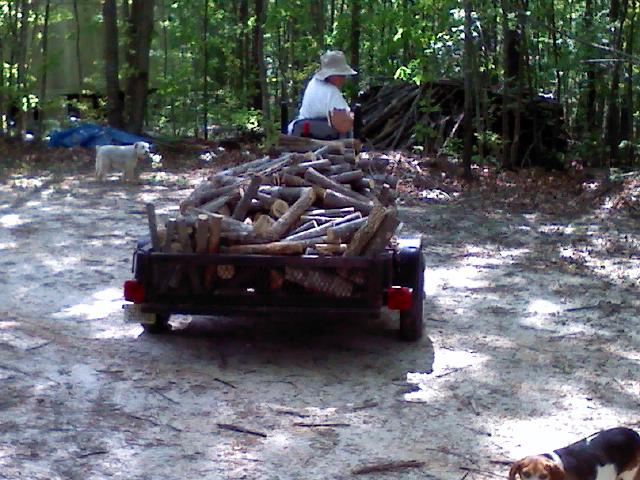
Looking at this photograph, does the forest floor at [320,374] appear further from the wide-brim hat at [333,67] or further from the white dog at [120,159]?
the white dog at [120,159]

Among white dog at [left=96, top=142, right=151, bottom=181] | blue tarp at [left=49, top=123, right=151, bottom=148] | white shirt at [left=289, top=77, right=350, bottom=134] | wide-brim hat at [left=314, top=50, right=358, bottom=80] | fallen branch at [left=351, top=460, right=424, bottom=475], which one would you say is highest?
wide-brim hat at [left=314, top=50, right=358, bottom=80]

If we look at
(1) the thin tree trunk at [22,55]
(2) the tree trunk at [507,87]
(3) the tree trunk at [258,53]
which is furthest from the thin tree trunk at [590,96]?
(1) the thin tree trunk at [22,55]

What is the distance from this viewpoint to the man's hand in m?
8.85

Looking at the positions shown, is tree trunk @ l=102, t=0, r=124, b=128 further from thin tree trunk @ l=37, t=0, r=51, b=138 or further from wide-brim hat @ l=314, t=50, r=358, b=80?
wide-brim hat @ l=314, t=50, r=358, b=80

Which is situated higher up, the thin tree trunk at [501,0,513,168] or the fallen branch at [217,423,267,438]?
the thin tree trunk at [501,0,513,168]

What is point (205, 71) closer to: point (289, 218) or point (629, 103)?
point (629, 103)

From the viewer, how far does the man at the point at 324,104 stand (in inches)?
356

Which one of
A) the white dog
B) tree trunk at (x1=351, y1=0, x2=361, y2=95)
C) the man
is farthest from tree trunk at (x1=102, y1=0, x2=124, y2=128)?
the man

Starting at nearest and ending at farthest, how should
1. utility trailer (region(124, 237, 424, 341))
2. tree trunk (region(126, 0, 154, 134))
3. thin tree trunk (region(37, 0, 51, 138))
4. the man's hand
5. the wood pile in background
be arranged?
utility trailer (region(124, 237, 424, 341)) → the man's hand → the wood pile in background → thin tree trunk (region(37, 0, 51, 138)) → tree trunk (region(126, 0, 154, 134))

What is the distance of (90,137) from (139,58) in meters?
2.53

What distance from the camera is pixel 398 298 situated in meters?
6.14

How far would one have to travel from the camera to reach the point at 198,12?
22188 millimetres

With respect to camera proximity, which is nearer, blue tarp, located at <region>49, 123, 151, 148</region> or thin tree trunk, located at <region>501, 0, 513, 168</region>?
thin tree trunk, located at <region>501, 0, 513, 168</region>

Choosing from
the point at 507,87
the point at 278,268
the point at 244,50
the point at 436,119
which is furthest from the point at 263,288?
the point at 244,50
